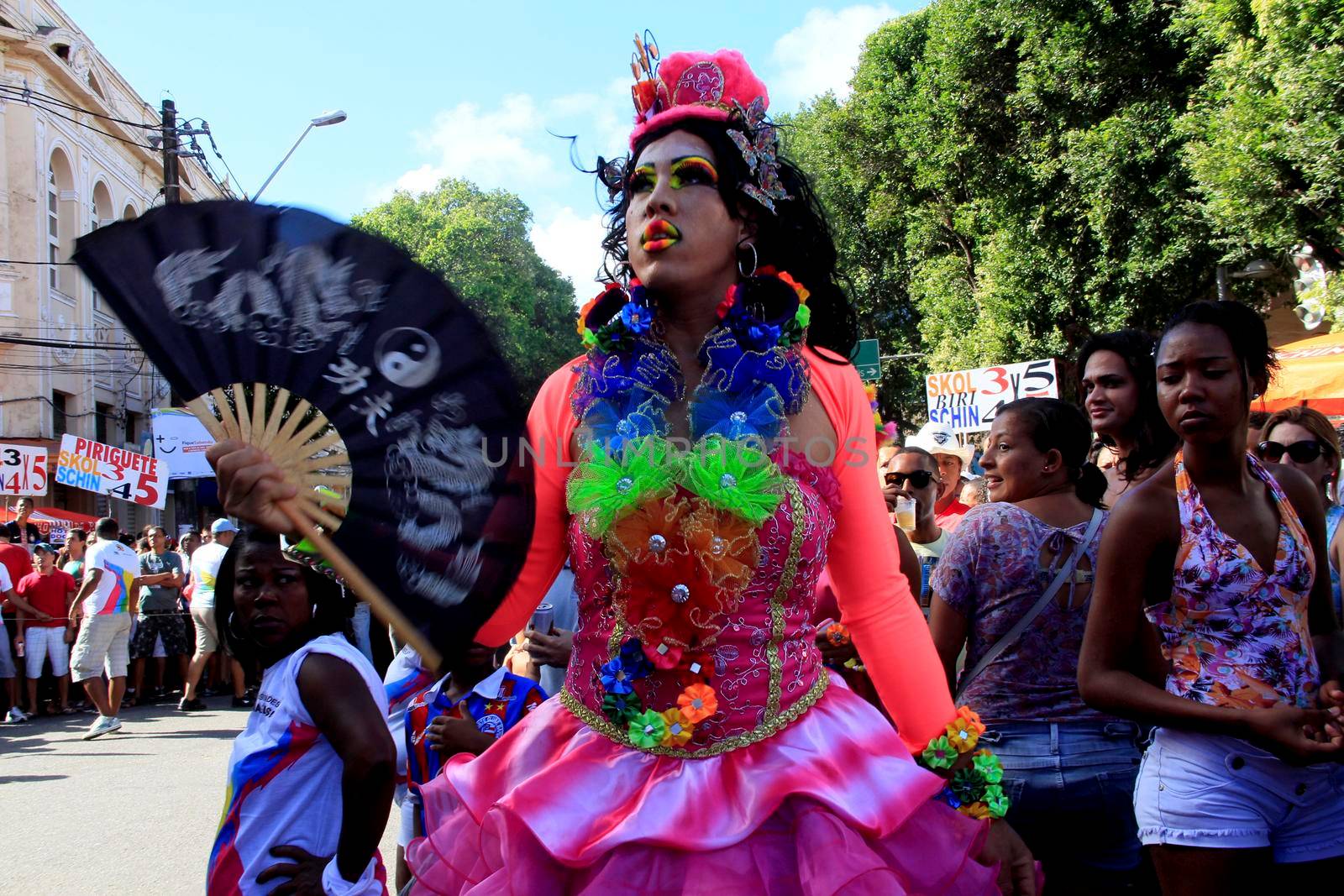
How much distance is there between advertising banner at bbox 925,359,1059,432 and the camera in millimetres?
12172

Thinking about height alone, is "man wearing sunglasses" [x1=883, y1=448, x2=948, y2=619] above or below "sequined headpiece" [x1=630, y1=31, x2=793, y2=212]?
below

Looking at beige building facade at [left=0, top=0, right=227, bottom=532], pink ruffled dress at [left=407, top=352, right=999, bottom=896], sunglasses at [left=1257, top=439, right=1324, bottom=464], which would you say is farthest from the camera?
beige building facade at [left=0, top=0, right=227, bottom=532]

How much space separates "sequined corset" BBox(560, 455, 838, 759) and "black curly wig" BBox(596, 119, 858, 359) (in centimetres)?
52

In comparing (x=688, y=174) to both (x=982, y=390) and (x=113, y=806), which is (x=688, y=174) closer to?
(x=113, y=806)

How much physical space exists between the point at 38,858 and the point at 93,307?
79.1 feet

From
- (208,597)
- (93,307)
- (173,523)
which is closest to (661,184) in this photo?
(208,597)

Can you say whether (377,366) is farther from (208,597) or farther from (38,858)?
(208,597)

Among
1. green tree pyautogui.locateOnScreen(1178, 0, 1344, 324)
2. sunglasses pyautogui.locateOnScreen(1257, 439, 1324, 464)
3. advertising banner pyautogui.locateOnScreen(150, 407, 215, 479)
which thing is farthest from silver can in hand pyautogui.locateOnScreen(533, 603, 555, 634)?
advertising banner pyautogui.locateOnScreen(150, 407, 215, 479)

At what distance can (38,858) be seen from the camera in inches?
251

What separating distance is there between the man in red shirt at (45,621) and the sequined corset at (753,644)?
1154 centimetres

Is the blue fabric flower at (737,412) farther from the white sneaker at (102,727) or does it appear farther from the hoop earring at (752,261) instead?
the white sneaker at (102,727)

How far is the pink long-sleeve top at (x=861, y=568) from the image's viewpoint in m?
2.41

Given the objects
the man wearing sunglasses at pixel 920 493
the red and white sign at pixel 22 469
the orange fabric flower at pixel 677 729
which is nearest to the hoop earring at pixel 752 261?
the orange fabric flower at pixel 677 729

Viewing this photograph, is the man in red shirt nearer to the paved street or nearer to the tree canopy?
the paved street
